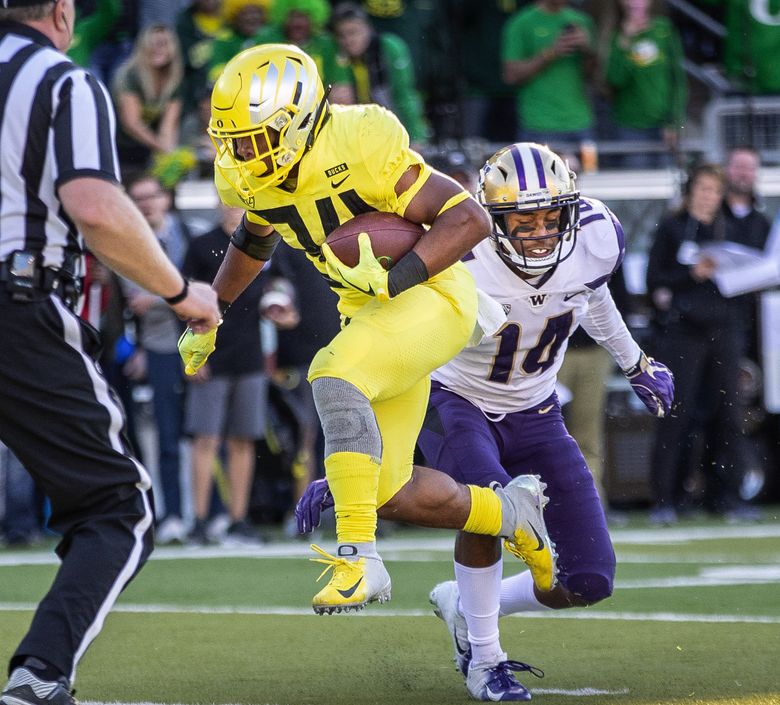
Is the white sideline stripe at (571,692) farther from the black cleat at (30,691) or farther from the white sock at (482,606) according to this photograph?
the black cleat at (30,691)

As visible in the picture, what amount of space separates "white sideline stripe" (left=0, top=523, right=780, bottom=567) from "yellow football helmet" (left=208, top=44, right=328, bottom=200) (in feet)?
12.5

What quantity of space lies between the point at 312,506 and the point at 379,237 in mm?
818

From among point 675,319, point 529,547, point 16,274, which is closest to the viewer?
point 16,274

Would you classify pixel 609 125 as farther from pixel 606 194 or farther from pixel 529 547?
pixel 529 547

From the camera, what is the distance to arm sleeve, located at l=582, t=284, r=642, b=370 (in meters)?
5.21

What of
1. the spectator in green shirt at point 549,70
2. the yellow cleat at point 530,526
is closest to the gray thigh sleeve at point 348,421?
the yellow cleat at point 530,526

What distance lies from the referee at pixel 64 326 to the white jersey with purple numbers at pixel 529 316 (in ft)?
4.78

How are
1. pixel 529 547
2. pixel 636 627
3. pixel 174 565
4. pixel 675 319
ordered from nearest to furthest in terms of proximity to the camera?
pixel 529 547
pixel 636 627
pixel 174 565
pixel 675 319

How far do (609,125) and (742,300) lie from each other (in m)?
1.88

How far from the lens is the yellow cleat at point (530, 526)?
15.1 feet

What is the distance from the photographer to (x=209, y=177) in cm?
979

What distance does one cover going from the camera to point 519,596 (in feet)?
16.9

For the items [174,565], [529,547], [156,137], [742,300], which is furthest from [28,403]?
[742,300]

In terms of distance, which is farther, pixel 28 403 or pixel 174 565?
pixel 174 565
